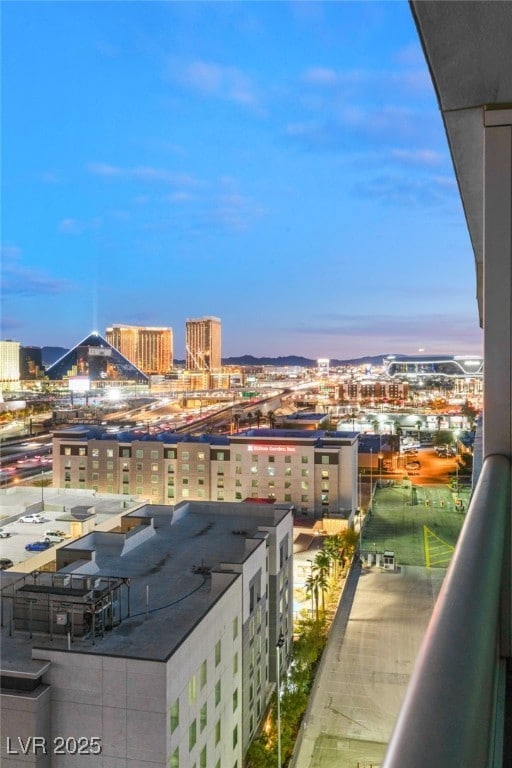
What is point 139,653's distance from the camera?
171 inches

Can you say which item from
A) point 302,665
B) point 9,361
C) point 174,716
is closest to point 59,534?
point 302,665

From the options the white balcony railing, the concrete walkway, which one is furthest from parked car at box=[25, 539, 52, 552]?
the white balcony railing

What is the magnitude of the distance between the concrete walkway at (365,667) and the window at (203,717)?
4.82ft

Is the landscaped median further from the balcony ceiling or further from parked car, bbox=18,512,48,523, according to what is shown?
the balcony ceiling

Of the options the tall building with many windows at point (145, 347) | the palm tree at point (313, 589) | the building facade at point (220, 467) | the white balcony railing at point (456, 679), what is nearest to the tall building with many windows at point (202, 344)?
the tall building with many windows at point (145, 347)

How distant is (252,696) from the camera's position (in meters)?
6.52

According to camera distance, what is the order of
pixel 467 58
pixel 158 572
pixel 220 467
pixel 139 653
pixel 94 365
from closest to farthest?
pixel 467 58
pixel 139 653
pixel 158 572
pixel 220 467
pixel 94 365

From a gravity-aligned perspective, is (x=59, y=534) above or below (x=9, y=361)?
below

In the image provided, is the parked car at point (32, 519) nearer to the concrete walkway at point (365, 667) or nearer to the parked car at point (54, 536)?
the parked car at point (54, 536)

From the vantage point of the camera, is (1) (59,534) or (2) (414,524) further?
(2) (414,524)

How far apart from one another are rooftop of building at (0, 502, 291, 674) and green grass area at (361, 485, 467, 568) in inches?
194

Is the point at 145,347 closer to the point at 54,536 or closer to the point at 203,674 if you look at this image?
the point at 54,536

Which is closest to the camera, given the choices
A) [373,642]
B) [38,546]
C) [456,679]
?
[456,679]

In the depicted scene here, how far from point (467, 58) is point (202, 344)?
10091 cm
